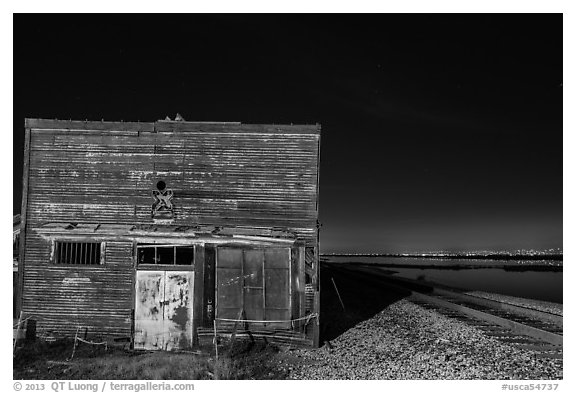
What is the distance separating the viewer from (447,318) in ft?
68.5

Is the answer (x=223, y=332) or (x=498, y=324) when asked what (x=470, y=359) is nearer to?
(x=498, y=324)

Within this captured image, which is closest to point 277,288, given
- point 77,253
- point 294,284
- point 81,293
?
point 294,284

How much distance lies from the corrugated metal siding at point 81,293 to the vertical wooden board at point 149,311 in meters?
0.32

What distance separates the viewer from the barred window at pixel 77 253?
15.9 meters

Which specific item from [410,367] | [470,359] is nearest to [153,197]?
[410,367]

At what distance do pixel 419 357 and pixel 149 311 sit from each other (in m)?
8.51

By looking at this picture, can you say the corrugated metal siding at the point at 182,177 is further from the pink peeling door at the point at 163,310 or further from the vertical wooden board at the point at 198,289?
the pink peeling door at the point at 163,310

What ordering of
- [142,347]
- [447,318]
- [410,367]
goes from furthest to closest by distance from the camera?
[447,318] → [142,347] → [410,367]

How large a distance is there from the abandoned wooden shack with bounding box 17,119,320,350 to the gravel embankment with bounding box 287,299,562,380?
1737 millimetres

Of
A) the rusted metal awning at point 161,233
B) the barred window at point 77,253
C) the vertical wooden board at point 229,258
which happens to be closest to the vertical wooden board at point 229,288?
the vertical wooden board at point 229,258

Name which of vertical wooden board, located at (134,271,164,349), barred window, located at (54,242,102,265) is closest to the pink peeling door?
vertical wooden board, located at (134,271,164,349)

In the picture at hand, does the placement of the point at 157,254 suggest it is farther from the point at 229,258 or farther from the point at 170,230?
the point at 229,258

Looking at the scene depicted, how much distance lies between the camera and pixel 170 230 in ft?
51.2

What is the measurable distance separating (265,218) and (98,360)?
660 centimetres
